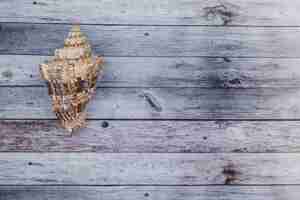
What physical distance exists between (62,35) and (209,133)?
20.6 inches

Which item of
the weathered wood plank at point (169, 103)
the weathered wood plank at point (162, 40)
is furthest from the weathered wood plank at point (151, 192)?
the weathered wood plank at point (162, 40)

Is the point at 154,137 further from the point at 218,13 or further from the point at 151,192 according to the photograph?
the point at 218,13

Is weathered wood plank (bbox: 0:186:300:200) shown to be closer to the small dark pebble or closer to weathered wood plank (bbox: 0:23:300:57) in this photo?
the small dark pebble

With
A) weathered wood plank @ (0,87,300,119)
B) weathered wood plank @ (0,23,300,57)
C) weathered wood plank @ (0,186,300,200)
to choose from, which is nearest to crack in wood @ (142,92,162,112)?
weathered wood plank @ (0,87,300,119)

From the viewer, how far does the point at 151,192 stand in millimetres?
1036

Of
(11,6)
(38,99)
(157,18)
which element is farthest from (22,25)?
(157,18)

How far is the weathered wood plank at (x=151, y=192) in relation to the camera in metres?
1.01

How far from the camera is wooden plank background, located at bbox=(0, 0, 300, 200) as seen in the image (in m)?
0.98

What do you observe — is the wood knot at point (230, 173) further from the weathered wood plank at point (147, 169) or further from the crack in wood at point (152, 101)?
the crack in wood at point (152, 101)

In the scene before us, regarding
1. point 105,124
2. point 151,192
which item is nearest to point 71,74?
point 105,124

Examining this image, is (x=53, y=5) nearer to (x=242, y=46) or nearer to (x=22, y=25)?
(x=22, y=25)

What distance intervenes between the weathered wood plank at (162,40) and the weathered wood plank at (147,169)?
12.2 inches

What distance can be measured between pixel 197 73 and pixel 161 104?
142 mm

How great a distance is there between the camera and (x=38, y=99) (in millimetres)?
983
